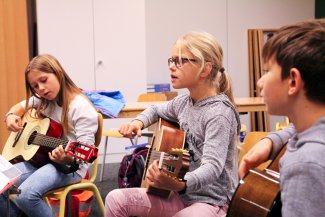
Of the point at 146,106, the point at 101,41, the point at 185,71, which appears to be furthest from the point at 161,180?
the point at 101,41

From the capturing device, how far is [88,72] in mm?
4465

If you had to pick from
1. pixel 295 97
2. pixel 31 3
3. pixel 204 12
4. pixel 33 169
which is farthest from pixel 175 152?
pixel 204 12

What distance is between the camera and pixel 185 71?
1.74m

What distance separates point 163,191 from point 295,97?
0.80 metres

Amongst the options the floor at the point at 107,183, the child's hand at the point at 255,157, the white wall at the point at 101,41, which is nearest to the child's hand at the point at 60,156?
the child's hand at the point at 255,157

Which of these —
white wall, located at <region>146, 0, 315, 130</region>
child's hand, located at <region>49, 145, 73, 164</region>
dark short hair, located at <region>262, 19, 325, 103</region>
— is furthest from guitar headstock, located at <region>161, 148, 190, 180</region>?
white wall, located at <region>146, 0, 315, 130</region>

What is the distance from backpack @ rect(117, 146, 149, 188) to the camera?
2.46m

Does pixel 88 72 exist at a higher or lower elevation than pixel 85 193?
higher

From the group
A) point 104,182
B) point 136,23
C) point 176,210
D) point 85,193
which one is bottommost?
point 104,182

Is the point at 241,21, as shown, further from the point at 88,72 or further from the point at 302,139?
the point at 302,139

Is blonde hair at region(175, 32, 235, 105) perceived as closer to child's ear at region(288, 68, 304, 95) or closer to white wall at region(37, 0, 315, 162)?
child's ear at region(288, 68, 304, 95)

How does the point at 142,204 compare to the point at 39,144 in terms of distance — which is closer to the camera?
the point at 142,204

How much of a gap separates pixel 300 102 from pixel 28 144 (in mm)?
1593

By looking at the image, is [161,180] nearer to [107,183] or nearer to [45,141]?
[45,141]
